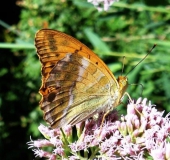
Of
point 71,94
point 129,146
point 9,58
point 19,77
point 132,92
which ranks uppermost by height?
point 9,58

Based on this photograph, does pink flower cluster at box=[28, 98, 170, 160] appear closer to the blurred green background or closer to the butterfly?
the butterfly

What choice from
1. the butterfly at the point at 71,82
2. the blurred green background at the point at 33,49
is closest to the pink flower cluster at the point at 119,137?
the butterfly at the point at 71,82

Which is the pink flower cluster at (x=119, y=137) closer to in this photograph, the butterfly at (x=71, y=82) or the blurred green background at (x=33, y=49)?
the butterfly at (x=71, y=82)

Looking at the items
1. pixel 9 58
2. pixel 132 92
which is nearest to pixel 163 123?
pixel 132 92

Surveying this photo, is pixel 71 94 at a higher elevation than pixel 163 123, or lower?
higher

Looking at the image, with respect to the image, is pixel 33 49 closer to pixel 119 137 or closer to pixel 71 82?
pixel 71 82

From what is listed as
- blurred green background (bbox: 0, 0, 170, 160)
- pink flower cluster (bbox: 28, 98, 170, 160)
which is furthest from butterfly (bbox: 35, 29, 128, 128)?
blurred green background (bbox: 0, 0, 170, 160)

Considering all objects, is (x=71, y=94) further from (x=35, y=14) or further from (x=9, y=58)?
(x=9, y=58)
